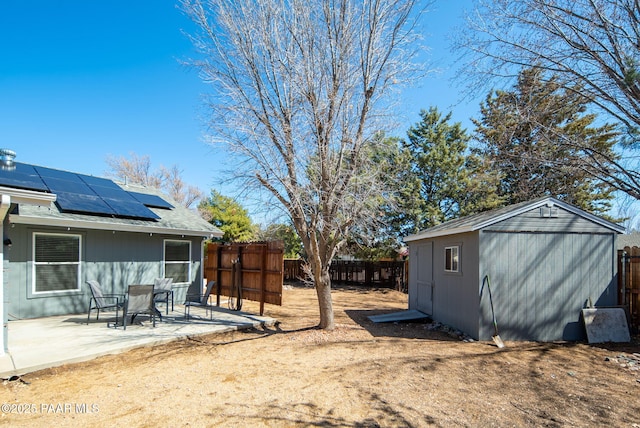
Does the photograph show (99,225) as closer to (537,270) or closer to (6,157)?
(6,157)

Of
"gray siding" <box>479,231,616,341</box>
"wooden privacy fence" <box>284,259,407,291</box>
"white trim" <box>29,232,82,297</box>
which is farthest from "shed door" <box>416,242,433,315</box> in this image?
"white trim" <box>29,232,82,297</box>

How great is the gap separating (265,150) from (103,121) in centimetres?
1433

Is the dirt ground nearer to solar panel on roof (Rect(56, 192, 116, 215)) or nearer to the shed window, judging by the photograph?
the shed window

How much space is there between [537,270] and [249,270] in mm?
6401

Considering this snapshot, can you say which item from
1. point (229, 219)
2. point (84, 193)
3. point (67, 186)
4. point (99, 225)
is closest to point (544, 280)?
point (99, 225)

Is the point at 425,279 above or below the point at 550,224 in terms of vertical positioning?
below

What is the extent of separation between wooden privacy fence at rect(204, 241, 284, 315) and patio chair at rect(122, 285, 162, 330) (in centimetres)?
243

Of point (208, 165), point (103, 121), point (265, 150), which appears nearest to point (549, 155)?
point (265, 150)

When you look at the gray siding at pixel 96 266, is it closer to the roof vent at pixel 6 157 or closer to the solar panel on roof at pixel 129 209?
the solar panel on roof at pixel 129 209

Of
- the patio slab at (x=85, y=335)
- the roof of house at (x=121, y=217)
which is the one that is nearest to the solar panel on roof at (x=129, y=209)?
the roof of house at (x=121, y=217)

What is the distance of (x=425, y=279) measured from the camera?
30.8ft

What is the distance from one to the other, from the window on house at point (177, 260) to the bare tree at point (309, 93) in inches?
183

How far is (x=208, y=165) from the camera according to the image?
25.1 ft

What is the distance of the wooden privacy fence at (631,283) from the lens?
716 centimetres
